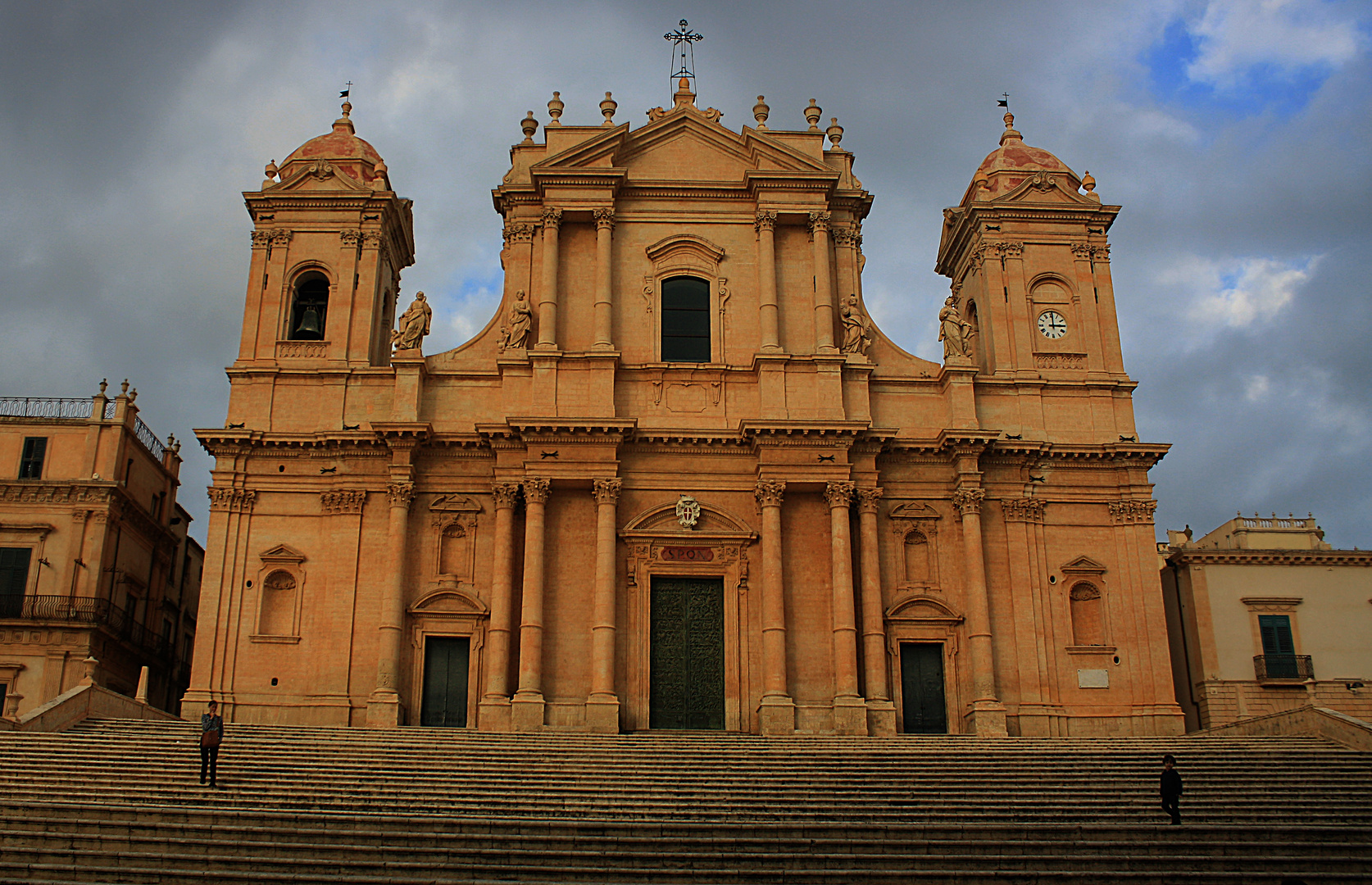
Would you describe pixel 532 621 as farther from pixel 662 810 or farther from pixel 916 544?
pixel 662 810

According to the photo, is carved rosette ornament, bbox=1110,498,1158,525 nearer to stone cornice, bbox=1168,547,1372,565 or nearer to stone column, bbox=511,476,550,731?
stone cornice, bbox=1168,547,1372,565

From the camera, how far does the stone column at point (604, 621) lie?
26609 millimetres

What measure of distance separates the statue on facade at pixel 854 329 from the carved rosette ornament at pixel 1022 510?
495 cm

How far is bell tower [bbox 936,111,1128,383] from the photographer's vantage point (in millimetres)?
31453

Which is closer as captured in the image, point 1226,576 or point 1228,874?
point 1228,874

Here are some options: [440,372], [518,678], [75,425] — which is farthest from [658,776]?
[75,425]

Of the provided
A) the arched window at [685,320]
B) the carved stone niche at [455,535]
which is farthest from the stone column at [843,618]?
the carved stone niche at [455,535]

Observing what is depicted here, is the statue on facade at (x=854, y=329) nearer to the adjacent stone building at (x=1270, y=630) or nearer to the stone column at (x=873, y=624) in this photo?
the stone column at (x=873, y=624)

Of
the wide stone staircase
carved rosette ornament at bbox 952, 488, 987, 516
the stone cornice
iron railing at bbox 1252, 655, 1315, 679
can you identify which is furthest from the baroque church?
iron railing at bbox 1252, 655, 1315, 679

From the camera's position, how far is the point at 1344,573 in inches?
1337

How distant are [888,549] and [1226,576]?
10.7 meters

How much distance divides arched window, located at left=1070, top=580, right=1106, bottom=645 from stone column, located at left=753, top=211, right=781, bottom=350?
9.11 metres

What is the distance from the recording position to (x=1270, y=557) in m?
33.8

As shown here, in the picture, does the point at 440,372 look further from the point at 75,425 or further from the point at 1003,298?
the point at 1003,298
